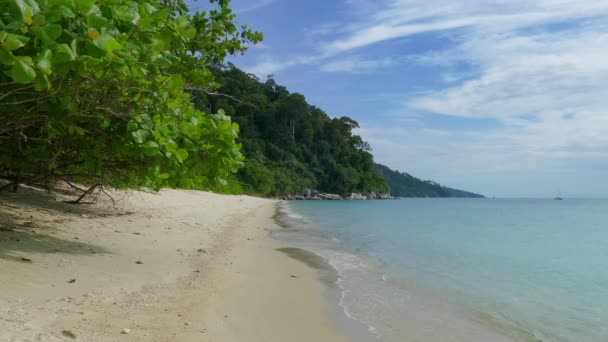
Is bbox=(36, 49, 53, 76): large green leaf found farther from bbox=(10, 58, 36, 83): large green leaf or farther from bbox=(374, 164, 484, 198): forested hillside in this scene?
bbox=(374, 164, 484, 198): forested hillside

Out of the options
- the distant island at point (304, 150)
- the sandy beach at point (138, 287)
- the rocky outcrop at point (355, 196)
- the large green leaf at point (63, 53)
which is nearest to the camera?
the large green leaf at point (63, 53)

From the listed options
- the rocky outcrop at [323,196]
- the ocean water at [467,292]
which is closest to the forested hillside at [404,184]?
the rocky outcrop at [323,196]

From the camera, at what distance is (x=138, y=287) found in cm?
436

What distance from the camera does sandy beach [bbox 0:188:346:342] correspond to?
3.23 m

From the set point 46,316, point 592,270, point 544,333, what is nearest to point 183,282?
point 46,316

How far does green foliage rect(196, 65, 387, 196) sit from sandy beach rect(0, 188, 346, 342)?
61.9m

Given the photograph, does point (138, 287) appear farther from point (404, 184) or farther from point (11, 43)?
point (404, 184)

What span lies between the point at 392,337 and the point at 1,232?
16.4 feet

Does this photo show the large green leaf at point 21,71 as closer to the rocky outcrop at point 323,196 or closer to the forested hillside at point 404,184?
the rocky outcrop at point 323,196

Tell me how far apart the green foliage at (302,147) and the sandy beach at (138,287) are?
61.9 meters

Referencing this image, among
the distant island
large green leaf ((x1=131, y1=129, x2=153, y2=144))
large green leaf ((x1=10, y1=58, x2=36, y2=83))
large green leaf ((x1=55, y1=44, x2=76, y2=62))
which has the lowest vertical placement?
large green leaf ((x1=131, y1=129, x2=153, y2=144))

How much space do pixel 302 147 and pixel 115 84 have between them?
88774 mm

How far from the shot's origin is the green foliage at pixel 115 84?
231cm

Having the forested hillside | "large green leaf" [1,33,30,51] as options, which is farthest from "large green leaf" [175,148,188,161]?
the forested hillside
